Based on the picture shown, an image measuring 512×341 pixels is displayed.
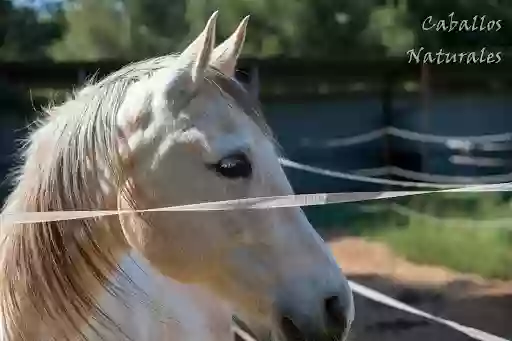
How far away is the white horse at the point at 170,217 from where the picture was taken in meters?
0.67

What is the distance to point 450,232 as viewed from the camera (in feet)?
9.44

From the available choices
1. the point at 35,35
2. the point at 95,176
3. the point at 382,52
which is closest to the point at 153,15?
the point at 35,35

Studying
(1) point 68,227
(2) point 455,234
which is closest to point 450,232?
(2) point 455,234

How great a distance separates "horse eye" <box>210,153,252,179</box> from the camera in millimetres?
666

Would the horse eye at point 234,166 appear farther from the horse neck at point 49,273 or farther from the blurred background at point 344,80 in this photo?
the blurred background at point 344,80

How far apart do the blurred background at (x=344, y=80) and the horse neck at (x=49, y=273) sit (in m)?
2.52

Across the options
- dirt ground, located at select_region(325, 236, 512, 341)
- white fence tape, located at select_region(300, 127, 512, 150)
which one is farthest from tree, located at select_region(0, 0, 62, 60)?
dirt ground, located at select_region(325, 236, 512, 341)

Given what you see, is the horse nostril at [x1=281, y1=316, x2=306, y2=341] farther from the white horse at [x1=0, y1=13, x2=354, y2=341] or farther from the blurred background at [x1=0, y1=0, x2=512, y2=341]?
the blurred background at [x1=0, y1=0, x2=512, y2=341]

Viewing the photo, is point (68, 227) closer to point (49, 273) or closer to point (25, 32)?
point (49, 273)

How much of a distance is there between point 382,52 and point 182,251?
3671 millimetres

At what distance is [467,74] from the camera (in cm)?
417

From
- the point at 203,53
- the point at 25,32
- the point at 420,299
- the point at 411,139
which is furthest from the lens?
the point at 411,139

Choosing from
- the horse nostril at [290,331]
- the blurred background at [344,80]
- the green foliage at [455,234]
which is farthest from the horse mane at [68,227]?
the blurred background at [344,80]

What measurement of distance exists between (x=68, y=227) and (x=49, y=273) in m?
0.05
